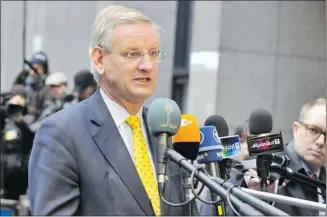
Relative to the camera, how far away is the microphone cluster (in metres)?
2.62

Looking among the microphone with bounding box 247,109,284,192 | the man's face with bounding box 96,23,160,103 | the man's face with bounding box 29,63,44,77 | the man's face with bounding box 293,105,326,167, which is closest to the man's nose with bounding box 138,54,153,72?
the man's face with bounding box 96,23,160,103

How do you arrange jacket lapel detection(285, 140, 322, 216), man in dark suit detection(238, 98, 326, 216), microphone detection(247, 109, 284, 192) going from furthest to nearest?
man in dark suit detection(238, 98, 326, 216)
jacket lapel detection(285, 140, 322, 216)
microphone detection(247, 109, 284, 192)

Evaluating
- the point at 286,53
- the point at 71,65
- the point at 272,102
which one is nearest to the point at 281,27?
the point at 286,53

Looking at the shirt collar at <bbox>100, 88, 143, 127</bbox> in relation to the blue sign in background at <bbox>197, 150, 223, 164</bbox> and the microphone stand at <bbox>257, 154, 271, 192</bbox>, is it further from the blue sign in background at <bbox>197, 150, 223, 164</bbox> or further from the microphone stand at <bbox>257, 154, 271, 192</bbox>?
the microphone stand at <bbox>257, 154, 271, 192</bbox>

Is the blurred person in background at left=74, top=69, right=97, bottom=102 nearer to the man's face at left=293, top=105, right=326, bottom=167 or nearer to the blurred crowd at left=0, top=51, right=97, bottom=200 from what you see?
the blurred crowd at left=0, top=51, right=97, bottom=200

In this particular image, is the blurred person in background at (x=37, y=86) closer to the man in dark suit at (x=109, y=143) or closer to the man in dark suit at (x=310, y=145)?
the man in dark suit at (x=310, y=145)

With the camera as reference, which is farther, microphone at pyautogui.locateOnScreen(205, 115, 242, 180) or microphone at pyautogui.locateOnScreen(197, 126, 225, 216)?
microphone at pyautogui.locateOnScreen(205, 115, 242, 180)

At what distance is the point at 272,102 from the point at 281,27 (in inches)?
39.4

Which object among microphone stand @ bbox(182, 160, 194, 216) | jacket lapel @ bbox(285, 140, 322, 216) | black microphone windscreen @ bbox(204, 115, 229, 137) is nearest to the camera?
microphone stand @ bbox(182, 160, 194, 216)

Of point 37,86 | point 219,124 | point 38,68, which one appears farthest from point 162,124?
point 38,68

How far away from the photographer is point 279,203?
2.51 m

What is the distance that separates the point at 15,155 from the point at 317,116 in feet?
16.7

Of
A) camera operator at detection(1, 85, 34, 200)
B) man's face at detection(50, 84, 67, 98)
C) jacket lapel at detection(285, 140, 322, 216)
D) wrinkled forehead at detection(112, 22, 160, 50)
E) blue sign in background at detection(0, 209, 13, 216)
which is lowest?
blue sign in background at detection(0, 209, 13, 216)

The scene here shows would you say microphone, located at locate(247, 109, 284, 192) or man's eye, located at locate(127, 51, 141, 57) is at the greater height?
man's eye, located at locate(127, 51, 141, 57)
